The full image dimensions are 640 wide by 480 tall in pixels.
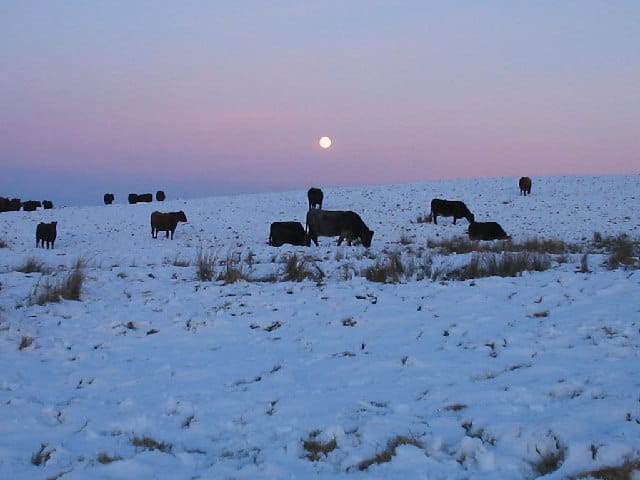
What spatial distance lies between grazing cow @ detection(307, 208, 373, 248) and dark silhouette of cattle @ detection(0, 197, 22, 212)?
3610cm

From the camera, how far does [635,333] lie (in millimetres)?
5762

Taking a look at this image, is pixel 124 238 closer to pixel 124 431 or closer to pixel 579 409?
pixel 124 431

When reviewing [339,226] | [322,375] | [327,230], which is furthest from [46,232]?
[322,375]

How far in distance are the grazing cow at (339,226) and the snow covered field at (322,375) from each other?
8.15 metres

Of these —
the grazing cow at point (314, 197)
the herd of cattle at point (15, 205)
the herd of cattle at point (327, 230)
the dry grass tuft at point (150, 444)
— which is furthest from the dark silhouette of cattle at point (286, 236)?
the herd of cattle at point (15, 205)

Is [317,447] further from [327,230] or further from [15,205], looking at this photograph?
[15,205]

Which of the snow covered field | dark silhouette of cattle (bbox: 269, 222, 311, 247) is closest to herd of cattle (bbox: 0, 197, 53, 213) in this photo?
dark silhouette of cattle (bbox: 269, 222, 311, 247)

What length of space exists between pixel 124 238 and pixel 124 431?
22.4m

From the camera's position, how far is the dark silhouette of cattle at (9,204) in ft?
151

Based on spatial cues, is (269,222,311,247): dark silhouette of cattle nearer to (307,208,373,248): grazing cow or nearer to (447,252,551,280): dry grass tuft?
(307,208,373,248): grazing cow

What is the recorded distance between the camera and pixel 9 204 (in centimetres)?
4684

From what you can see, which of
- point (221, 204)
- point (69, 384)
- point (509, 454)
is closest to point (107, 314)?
point (69, 384)

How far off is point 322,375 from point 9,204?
48.7m

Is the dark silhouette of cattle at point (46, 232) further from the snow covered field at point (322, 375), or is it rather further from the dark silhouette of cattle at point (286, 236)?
the snow covered field at point (322, 375)
